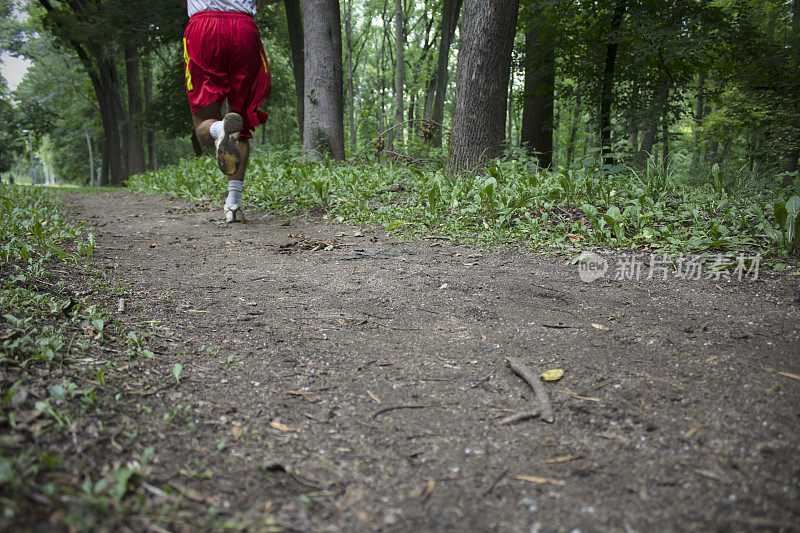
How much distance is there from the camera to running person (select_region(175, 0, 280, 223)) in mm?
4090

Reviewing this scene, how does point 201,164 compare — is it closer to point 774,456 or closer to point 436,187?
point 436,187

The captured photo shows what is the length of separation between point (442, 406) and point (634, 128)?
26.3 ft

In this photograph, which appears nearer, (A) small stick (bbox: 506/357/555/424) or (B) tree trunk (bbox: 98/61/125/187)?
(A) small stick (bbox: 506/357/555/424)

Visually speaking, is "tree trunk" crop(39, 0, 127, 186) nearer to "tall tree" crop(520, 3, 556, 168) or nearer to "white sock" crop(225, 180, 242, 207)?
"white sock" crop(225, 180, 242, 207)

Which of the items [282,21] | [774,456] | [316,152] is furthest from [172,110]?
[774,456]

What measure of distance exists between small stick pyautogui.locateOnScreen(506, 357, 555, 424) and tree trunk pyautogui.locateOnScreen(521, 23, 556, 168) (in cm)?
703

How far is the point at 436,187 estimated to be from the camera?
431 cm

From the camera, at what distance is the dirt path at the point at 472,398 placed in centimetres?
105

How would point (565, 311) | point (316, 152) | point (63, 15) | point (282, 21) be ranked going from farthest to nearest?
point (282, 21)
point (63, 15)
point (316, 152)
point (565, 311)

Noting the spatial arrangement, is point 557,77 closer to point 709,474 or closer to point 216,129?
point 216,129

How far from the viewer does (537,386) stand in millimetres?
1594

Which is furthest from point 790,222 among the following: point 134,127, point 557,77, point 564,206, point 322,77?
point 134,127

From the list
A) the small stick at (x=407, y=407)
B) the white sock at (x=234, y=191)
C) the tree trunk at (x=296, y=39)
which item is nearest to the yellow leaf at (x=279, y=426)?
the small stick at (x=407, y=407)

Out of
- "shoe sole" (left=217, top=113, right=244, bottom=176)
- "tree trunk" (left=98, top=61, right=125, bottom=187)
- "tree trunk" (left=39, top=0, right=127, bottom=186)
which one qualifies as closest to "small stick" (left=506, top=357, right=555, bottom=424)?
"shoe sole" (left=217, top=113, right=244, bottom=176)
